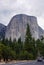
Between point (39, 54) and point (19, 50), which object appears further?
point (39, 54)

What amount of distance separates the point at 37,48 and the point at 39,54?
4.63 m

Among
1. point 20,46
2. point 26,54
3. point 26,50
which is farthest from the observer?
point 20,46

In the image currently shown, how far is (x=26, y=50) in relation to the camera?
388ft

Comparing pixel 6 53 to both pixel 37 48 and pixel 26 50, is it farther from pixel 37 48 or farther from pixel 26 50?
pixel 37 48

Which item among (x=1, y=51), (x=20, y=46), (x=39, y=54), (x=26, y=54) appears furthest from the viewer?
(x=39, y=54)

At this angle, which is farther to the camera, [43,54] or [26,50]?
[43,54]

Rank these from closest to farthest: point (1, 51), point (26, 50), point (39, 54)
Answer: point (1, 51), point (26, 50), point (39, 54)

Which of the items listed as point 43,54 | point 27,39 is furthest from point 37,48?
point 27,39

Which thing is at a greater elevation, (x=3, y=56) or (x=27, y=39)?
(x=27, y=39)

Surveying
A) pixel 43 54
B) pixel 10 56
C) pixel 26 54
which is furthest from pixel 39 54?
pixel 10 56

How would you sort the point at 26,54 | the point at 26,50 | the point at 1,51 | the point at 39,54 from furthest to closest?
the point at 39,54 < the point at 26,50 < the point at 26,54 < the point at 1,51

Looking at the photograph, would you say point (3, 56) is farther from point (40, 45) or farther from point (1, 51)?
point (40, 45)

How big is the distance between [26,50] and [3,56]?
27.9 metres

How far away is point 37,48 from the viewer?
132750 mm
